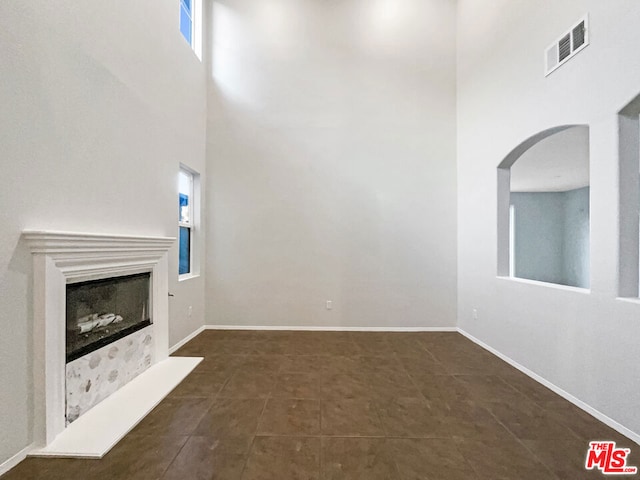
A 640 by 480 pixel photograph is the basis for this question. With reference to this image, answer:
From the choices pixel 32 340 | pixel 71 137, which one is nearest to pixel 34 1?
pixel 71 137

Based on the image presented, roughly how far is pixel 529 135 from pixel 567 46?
731 mm

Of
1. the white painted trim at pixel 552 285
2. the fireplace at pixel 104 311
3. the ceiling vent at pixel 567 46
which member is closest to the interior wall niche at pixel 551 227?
the white painted trim at pixel 552 285

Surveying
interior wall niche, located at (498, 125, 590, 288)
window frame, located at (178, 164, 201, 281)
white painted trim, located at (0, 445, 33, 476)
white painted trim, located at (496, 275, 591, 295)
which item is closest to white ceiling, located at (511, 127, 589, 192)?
interior wall niche, located at (498, 125, 590, 288)

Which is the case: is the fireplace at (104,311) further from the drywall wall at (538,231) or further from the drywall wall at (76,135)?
the drywall wall at (538,231)

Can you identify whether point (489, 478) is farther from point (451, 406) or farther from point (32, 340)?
point (32, 340)

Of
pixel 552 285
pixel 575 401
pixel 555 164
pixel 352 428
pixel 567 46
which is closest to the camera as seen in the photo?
pixel 352 428

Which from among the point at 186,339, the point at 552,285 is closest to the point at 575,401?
the point at 552,285

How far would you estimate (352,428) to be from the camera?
2.01 metres

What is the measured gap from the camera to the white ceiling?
3.95 metres

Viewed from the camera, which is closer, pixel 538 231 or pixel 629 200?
pixel 629 200

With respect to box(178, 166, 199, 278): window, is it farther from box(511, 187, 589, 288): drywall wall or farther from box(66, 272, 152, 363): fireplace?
box(511, 187, 589, 288): drywall wall

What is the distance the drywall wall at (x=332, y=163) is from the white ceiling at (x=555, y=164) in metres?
1.29

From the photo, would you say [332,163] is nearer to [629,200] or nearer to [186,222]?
[186,222]

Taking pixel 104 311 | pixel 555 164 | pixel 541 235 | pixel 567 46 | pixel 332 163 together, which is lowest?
pixel 104 311
